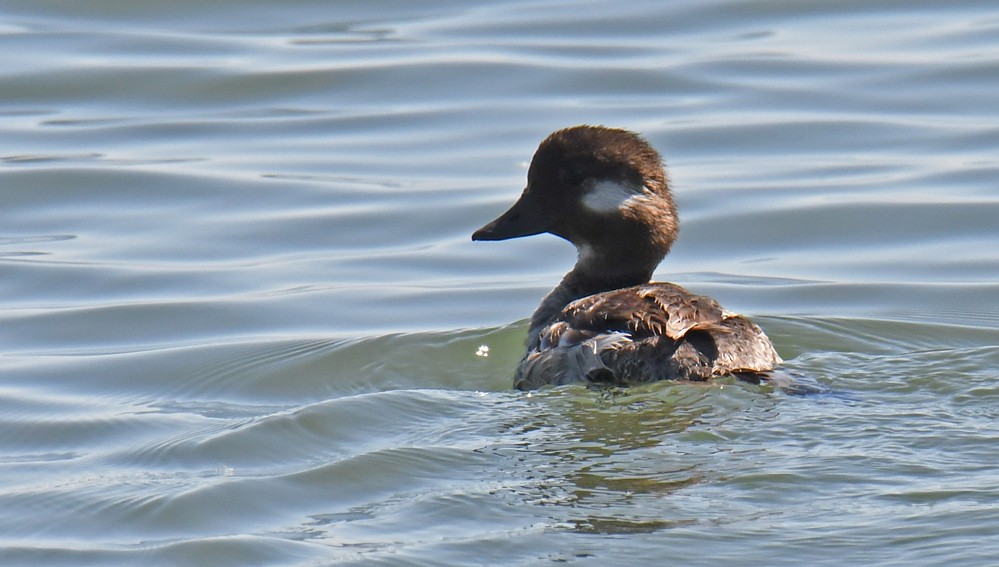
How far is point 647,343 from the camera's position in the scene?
7.38 meters

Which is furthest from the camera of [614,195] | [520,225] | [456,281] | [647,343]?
[456,281]

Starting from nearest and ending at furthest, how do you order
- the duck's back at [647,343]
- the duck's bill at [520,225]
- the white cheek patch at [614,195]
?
1. the duck's back at [647,343]
2. the white cheek patch at [614,195]
3. the duck's bill at [520,225]

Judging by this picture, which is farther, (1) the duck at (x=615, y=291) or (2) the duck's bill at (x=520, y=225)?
(2) the duck's bill at (x=520, y=225)

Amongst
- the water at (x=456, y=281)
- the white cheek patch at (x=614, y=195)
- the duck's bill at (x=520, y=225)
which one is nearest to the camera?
the water at (x=456, y=281)

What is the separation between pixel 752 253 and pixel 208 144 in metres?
4.93

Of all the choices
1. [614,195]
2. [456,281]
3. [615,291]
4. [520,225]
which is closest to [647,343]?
[615,291]

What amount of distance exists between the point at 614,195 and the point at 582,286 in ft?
1.74

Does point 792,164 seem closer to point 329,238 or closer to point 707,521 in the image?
point 329,238

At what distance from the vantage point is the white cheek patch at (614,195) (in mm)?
8523

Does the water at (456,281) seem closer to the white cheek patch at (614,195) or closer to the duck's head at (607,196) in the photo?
the duck's head at (607,196)

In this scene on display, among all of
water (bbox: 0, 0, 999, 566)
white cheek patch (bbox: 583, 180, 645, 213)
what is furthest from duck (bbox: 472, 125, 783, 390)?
water (bbox: 0, 0, 999, 566)

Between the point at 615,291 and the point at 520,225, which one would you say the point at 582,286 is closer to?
the point at 520,225

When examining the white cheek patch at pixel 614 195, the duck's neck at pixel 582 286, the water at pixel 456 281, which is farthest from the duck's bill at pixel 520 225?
the water at pixel 456 281

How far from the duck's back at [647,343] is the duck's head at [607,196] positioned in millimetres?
749
